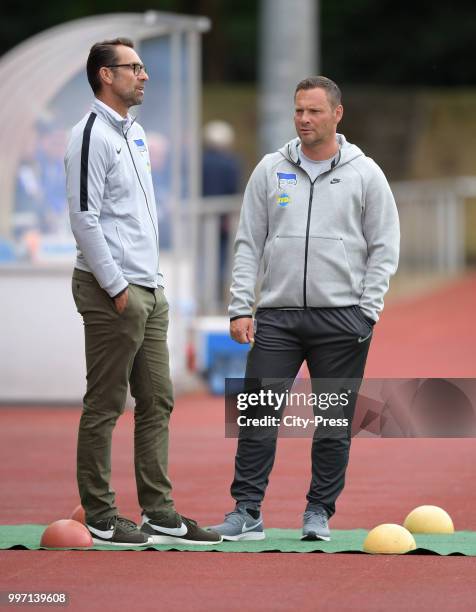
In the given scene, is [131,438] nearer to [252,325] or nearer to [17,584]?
[252,325]

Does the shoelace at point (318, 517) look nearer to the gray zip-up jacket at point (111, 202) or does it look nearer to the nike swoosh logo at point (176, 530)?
the nike swoosh logo at point (176, 530)

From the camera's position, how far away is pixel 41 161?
43.5 ft

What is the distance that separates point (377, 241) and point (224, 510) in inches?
73.6

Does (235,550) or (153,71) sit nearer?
(235,550)

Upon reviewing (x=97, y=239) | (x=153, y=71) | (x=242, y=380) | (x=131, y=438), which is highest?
(x=153, y=71)

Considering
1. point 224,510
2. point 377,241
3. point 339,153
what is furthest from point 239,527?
point 339,153

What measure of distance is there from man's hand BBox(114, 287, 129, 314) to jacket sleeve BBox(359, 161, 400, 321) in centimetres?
105

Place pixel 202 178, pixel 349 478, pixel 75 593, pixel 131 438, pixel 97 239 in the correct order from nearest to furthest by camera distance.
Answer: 1. pixel 75 593
2. pixel 97 239
3. pixel 349 478
4. pixel 131 438
5. pixel 202 178

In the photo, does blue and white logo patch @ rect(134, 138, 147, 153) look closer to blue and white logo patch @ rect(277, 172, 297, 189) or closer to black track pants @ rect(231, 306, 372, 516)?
blue and white logo patch @ rect(277, 172, 297, 189)

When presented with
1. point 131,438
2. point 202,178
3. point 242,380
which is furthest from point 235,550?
point 202,178

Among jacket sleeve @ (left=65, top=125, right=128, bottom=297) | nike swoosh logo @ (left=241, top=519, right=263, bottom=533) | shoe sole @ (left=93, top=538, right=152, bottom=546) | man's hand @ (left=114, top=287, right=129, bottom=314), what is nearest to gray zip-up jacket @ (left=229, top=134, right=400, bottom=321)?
man's hand @ (left=114, top=287, right=129, bottom=314)

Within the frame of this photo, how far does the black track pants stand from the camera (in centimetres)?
726

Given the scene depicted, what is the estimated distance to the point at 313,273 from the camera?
23.7 ft

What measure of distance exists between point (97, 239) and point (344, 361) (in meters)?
1.24
